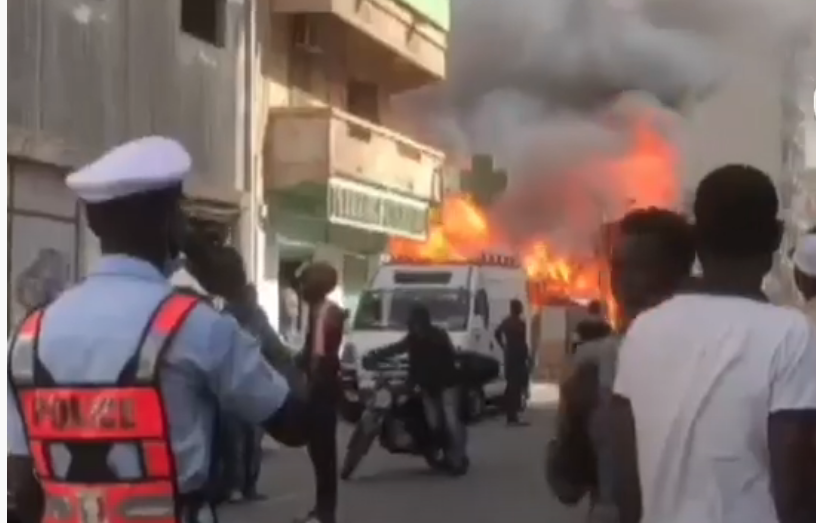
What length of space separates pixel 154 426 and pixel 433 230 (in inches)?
144

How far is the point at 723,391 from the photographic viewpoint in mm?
2479

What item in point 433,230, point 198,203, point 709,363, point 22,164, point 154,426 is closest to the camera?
point 154,426

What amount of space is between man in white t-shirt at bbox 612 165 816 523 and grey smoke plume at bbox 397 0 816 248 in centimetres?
253

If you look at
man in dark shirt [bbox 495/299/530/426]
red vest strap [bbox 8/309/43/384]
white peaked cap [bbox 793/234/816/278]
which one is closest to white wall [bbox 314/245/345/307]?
man in dark shirt [bbox 495/299/530/426]

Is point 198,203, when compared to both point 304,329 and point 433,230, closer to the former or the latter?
point 304,329

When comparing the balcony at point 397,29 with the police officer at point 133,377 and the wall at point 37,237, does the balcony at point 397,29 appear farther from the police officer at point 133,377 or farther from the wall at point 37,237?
the police officer at point 133,377

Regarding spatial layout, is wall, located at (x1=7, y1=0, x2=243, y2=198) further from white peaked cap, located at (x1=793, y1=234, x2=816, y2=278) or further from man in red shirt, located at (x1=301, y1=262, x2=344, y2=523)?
white peaked cap, located at (x1=793, y1=234, x2=816, y2=278)

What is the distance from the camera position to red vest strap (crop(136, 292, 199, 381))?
233 centimetres

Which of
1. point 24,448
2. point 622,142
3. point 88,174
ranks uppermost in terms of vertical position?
point 622,142

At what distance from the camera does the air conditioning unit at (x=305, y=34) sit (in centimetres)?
622

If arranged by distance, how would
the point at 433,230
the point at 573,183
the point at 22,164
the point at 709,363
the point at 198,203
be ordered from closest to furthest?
the point at 709,363
the point at 22,164
the point at 198,203
the point at 573,183
the point at 433,230

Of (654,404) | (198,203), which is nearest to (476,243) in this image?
(198,203)

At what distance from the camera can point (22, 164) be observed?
4762mm

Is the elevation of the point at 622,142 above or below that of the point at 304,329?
above
